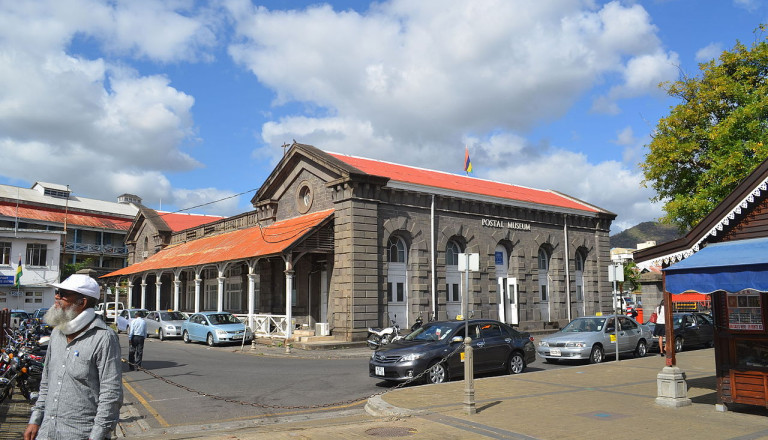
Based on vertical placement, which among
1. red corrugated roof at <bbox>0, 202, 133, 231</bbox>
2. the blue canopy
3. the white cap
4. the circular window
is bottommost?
the white cap

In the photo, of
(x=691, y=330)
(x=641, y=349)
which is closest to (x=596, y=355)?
(x=641, y=349)

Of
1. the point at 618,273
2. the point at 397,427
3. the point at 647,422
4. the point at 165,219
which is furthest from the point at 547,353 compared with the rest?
the point at 165,219

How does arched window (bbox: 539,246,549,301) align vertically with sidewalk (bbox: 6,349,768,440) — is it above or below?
above

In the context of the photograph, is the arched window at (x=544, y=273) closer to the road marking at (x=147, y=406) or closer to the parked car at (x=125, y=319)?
the parked car at (x=125, y=319)

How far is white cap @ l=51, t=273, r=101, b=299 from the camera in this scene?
172 inches

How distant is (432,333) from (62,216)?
53.9m

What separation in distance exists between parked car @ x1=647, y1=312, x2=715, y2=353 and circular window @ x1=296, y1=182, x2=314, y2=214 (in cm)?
1530

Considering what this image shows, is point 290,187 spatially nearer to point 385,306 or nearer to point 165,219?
point 385,306

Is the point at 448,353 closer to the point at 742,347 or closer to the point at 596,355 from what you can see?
the point at 742,347

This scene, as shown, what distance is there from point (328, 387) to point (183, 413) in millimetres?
3750

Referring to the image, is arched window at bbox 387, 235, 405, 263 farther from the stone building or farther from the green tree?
the green tree

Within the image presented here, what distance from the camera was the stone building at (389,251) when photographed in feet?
80.7

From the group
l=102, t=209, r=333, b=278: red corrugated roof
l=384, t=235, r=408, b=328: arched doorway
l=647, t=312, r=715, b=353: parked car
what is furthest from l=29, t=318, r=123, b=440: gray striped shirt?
l=384, t=235, r=408, b=328: arched doorway

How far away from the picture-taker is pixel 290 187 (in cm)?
2911
